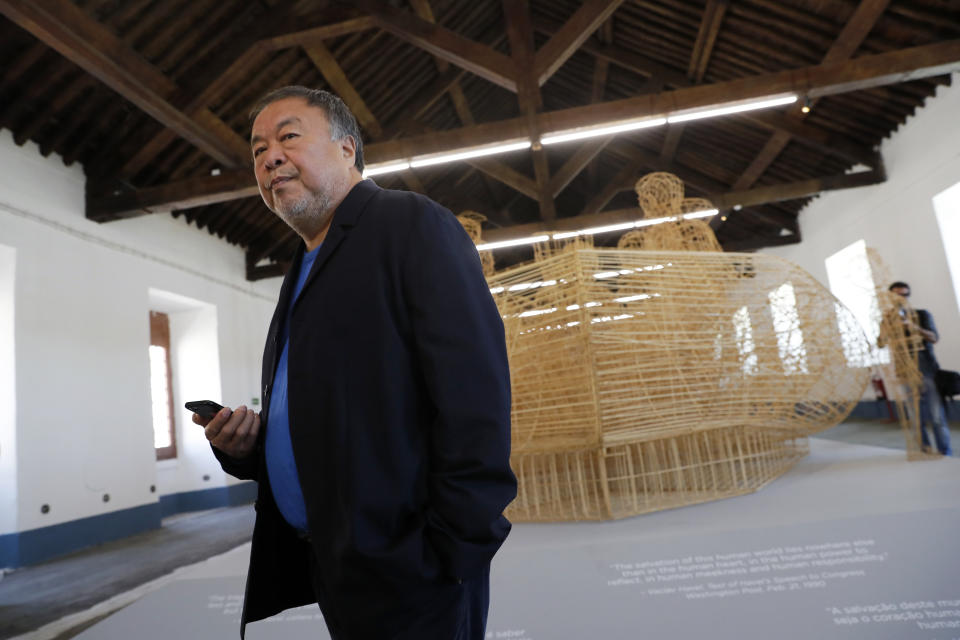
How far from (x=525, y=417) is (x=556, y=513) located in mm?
676

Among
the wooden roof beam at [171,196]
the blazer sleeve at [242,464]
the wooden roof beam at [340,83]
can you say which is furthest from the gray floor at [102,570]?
the wooden roof beam at [340,83]

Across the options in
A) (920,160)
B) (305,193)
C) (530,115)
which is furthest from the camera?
(920,160)

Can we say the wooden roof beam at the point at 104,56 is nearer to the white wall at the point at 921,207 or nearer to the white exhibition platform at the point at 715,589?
the white exhibition platform at the point at 715,589

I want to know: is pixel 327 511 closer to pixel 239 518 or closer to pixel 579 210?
pixel 239 518

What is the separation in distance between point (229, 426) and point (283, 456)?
0.46ft

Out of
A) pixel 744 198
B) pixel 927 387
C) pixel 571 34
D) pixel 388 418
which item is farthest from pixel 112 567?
pixel 744 198

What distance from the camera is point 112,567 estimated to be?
14.8ft

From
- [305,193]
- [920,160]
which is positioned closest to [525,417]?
[305,193]

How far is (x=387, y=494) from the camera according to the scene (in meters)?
0.84

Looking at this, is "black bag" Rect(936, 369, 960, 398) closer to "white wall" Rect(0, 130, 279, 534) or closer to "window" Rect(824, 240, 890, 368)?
"window" Rect(824, 240, 890, 368)

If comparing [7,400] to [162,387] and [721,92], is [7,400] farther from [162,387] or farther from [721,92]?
[721,92]

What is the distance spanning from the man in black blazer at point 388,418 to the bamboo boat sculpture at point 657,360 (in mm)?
2575

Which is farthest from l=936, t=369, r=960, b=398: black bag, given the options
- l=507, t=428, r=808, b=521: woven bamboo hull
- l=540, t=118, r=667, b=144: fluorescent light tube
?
l=540, t=118, r=667, b=144: fluorescent light tube

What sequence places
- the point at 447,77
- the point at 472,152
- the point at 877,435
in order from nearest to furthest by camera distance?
1. the point at 472,152
2. the point at 877,435
3. the point at 447,77
